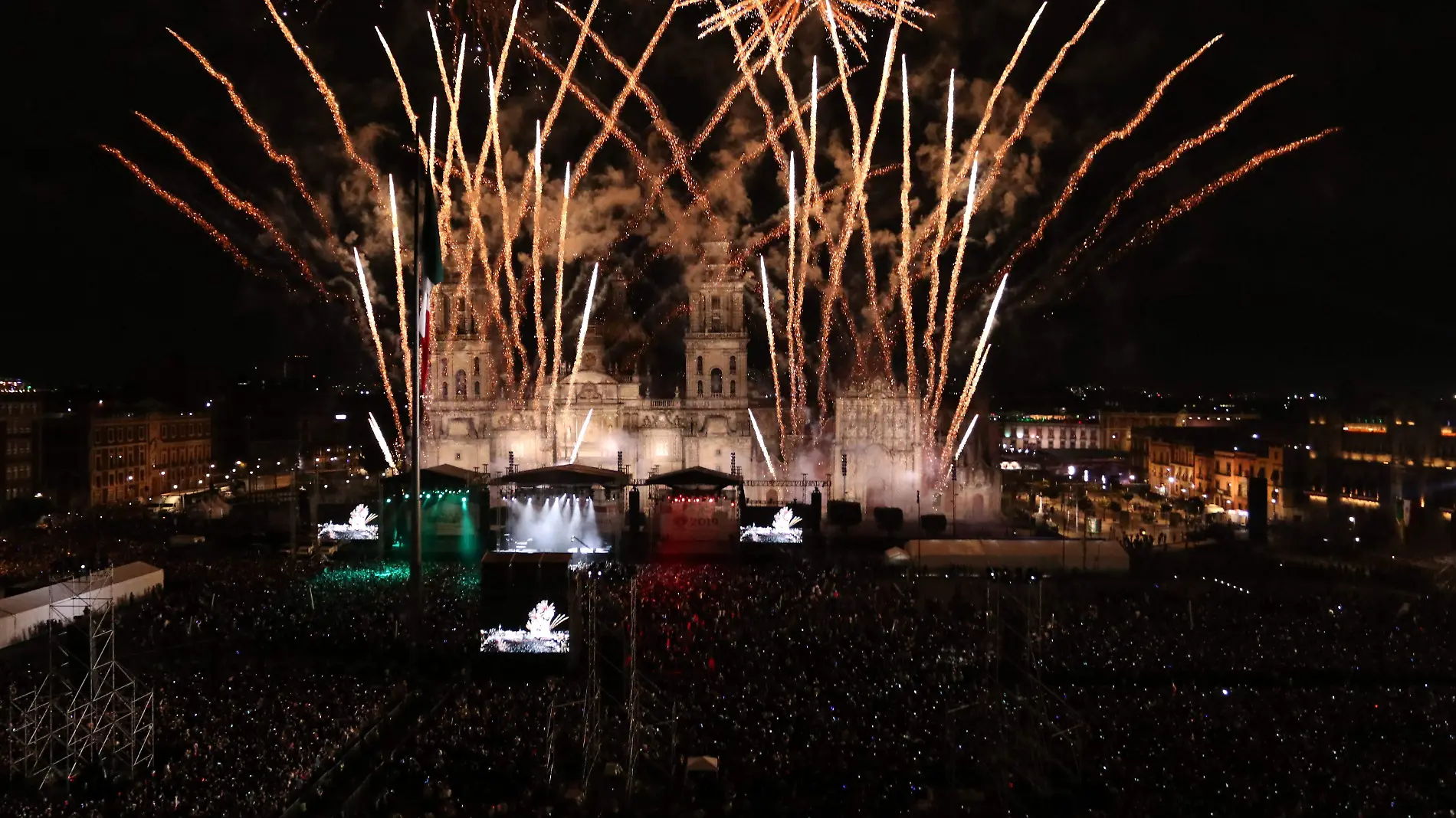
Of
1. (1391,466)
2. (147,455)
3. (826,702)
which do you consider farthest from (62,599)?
(1391,466)

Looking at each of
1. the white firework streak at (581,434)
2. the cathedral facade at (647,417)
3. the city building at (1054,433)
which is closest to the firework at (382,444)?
the cathedral facade at (647,417)

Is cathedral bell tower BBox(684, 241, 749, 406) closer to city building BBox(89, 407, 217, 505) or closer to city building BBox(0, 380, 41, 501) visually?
city building BBox(89, 407, 217, 505)

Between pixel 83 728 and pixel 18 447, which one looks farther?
pixel 18 447

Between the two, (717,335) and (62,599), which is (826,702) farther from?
(717,335)

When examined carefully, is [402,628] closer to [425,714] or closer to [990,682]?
[425,714]

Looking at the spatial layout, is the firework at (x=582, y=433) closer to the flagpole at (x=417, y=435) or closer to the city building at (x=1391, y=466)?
the flagpole at (x=417, y=435)

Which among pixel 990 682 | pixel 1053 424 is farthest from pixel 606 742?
pixel 1053 424
